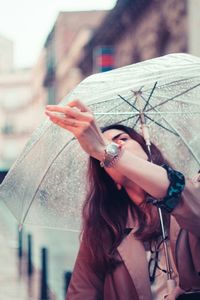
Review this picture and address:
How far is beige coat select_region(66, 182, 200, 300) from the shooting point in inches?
94.7

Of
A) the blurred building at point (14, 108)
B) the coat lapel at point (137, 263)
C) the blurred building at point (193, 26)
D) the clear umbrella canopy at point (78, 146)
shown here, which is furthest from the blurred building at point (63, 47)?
the coat lapel at point (137, 263)

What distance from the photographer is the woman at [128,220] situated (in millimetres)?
2395

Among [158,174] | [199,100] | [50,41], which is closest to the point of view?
[158,174]

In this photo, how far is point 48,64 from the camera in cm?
7644

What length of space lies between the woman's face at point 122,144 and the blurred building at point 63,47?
178ft

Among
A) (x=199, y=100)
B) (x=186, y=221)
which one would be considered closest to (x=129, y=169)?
(x=186, y=221)

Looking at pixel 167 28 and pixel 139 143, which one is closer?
pixel 139 143

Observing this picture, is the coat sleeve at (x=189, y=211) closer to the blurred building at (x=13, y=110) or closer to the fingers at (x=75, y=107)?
the fingers at (x=75, y=107)

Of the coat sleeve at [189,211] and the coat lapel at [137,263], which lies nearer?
the coat sleeve at [189,211]

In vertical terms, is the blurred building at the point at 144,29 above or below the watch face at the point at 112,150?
below

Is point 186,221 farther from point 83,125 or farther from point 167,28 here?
point 167,28

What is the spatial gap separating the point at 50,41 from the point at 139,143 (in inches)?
2921

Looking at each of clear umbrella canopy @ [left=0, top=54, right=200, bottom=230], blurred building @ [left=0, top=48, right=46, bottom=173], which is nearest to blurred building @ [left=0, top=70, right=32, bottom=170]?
blurred building @ [left=0, top=48, right=46, bottom=173]

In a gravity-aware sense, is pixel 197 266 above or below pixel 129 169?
below
